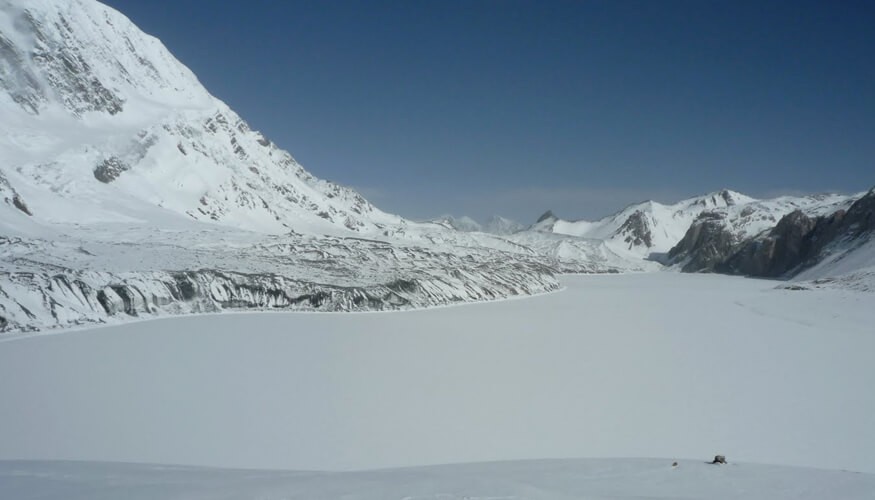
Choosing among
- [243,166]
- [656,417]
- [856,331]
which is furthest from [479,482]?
[243,166]

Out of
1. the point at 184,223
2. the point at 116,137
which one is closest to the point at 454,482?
the point at 184,223

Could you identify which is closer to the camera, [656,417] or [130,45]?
[656,417]

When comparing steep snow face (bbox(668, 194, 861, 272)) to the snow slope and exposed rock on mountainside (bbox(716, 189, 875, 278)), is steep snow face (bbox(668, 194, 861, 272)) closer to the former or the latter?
exposed rock on mountainside (bbox(716, 189, 875, 278))

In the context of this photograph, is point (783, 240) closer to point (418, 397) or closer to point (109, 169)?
point (109, 169)

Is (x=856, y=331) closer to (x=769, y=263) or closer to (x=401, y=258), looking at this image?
(x=401, y=258)

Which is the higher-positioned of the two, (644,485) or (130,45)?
(130,45)

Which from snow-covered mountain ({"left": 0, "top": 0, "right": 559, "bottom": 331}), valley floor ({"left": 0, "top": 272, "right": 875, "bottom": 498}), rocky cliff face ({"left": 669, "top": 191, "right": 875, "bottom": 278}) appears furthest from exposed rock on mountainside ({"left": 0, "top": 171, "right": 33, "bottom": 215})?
rocky cliff face ({"left": 669, "top": 191, "right": 875, "bottom": 278})

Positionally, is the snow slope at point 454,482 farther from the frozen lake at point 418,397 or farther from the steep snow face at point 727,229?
the steep snow face at point 727,229
